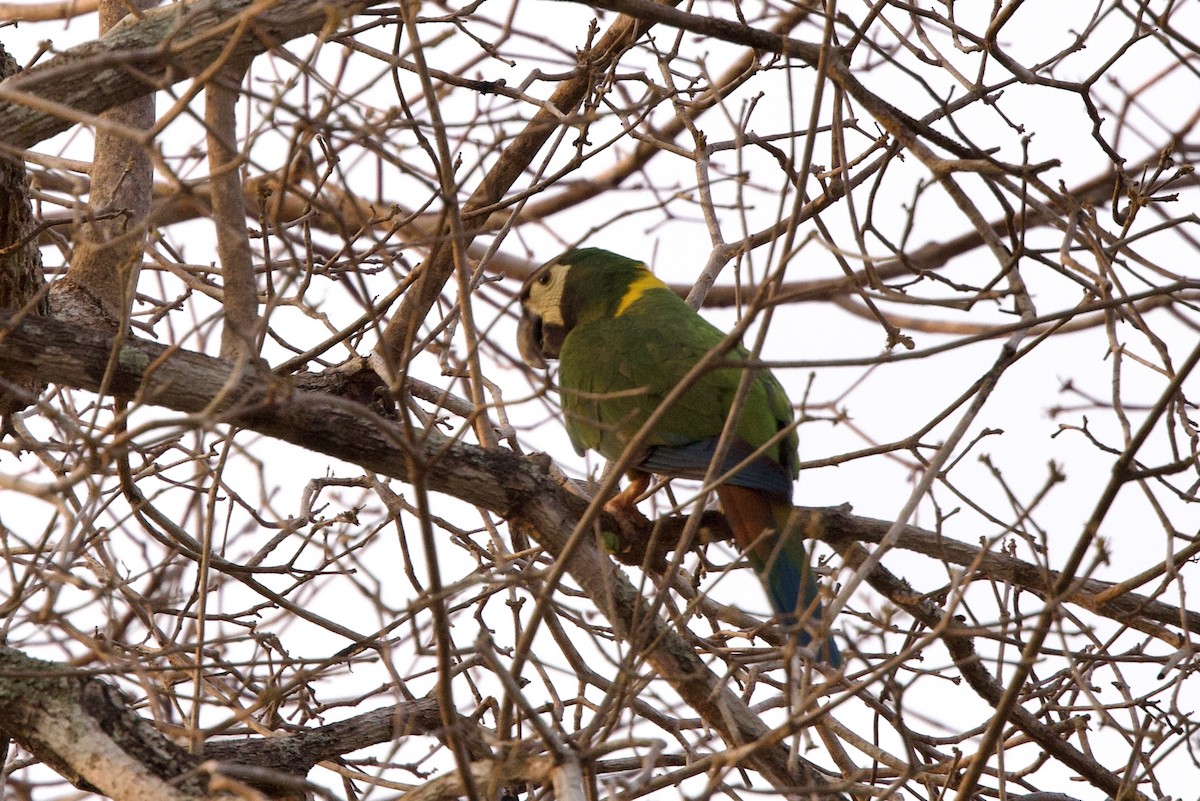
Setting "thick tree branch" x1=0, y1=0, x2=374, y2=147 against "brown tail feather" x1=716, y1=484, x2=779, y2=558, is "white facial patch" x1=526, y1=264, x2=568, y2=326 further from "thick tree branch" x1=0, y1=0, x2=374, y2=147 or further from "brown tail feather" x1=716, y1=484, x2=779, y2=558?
"thick tree branch" x1=0, y1=0, x2=374, y2=147

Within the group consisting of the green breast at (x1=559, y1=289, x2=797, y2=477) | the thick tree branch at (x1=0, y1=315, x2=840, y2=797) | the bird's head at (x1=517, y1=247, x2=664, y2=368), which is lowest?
the thick tree branch at (x1=0, y1=315, x2=840, y2=797)

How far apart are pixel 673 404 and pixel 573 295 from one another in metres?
1.37

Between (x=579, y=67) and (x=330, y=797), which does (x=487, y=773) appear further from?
(x=579, y=67)

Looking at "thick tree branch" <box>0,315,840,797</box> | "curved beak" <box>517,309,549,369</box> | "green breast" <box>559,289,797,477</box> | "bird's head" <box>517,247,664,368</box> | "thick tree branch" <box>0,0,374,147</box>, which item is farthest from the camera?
"curved beak" <box>517,309,549,369</box>

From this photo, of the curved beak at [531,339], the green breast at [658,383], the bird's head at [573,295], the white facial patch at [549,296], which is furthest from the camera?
the curved beak at [531,339]

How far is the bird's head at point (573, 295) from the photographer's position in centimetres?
484

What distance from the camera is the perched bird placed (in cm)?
358

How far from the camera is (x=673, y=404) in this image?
3.69m

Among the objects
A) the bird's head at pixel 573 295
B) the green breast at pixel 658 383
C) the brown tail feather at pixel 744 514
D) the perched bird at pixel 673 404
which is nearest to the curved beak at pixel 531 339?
the bird's head at pixel 573 295

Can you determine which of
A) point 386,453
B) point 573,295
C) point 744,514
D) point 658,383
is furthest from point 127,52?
point 573,295

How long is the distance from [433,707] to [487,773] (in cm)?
111

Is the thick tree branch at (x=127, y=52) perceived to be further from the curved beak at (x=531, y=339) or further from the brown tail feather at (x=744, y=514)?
the curved beak at (x=531, y=339)

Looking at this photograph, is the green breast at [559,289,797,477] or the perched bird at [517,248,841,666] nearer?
the perched bird at [517,248,841,666]

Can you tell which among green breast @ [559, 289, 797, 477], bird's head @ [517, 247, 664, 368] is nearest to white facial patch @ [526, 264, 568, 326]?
bird's head @ [517, 247, 664, 368]
